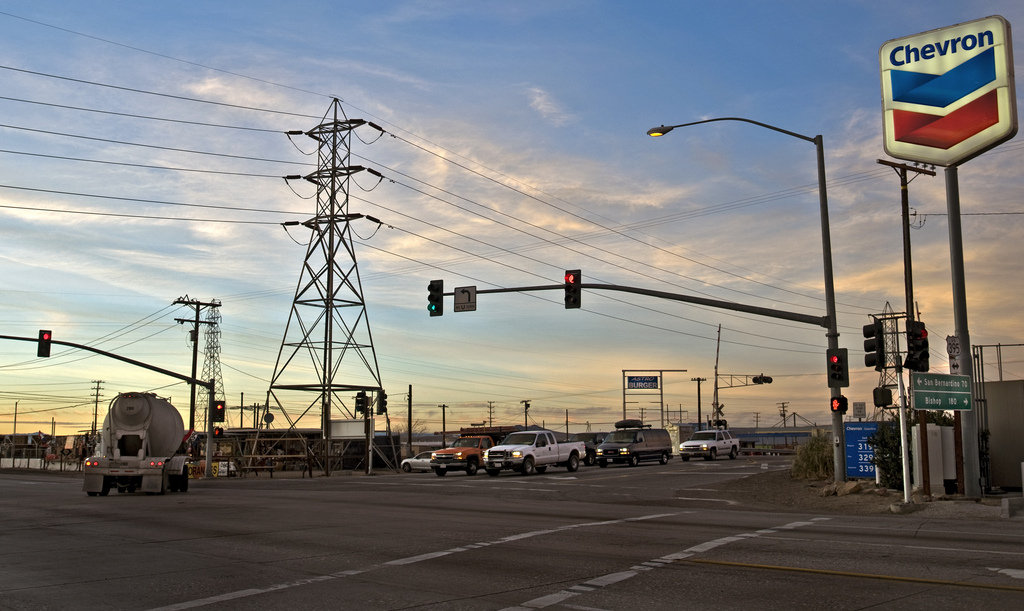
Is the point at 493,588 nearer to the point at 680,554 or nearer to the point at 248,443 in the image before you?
the point at 680,554

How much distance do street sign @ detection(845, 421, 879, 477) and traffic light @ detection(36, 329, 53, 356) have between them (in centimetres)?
3203

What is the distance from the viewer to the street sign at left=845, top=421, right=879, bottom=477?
25031mm

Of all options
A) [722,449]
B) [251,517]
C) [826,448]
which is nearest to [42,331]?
[251,517]

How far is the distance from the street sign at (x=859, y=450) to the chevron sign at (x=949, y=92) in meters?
7.98

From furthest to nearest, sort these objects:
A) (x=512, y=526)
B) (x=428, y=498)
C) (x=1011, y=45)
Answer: (x=428, y=498) < (x=1011, y=45) < (x=512, y=526)

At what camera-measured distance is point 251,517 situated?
57.8 feet

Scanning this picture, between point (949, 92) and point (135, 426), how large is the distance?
1024 inches

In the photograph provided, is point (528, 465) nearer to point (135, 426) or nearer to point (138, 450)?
point (138, 450)

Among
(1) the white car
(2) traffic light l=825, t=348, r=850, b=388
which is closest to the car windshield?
(1) the white car

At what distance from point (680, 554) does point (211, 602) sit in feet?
20.1

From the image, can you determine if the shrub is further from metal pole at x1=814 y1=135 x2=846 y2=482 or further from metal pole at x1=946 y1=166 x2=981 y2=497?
metal pole at x1=946 y1=166 x2=981 y2=497

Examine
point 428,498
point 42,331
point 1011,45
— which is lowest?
point 428,498

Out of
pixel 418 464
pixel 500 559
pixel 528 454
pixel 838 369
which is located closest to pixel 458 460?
pixel 528 454

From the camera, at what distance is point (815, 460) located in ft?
94.8
